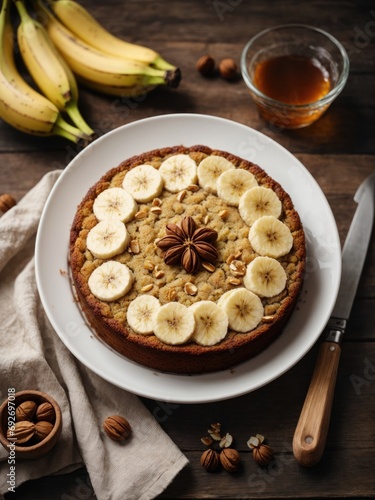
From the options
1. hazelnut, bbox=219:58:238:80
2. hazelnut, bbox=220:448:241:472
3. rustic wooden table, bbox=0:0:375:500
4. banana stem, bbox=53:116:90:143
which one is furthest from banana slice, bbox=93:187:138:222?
hazelnut, bbox=219:58:238:80

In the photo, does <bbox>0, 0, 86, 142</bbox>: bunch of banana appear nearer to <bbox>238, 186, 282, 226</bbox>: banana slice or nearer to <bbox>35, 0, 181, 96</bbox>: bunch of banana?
<bbox>35, 0, 181, 96</bbox>: bunch of banana

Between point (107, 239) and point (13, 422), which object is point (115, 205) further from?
point (13, 422)

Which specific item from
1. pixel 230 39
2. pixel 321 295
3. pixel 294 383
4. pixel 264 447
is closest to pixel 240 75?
pixel 230 39

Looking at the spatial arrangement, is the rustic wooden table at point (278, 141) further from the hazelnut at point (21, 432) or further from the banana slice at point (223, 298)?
the banana slice at point (223, 298)

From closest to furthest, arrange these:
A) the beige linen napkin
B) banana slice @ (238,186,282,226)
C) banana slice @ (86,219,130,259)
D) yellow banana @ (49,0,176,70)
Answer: the beige linen napkin → banana slice @ (86,219,130,259) → banana slice @ (238,186,282,226) → yellow banana @ (49,0,176,70)

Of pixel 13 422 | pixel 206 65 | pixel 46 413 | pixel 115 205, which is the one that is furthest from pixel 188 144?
pixel 13 422

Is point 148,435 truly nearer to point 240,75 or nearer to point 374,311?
point 374,311

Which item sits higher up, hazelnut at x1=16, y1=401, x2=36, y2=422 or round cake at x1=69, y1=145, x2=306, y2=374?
round cake at x1=69, y1=145, x2=306, y2=374
